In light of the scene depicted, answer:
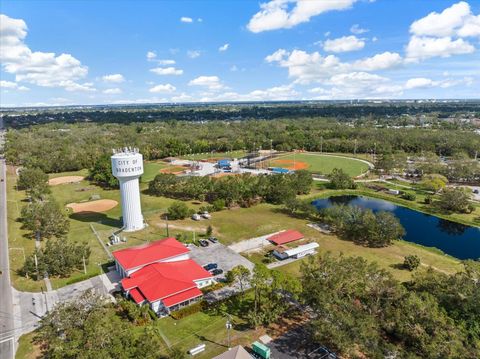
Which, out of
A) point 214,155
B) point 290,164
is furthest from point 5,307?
point 214,155

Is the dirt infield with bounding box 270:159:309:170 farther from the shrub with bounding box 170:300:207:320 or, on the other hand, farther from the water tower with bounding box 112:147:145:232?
the shrub with bounding box 170:300:207:320

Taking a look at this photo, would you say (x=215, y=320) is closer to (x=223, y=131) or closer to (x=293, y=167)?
(x=293, y=167)

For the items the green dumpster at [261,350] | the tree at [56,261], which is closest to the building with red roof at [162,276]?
the tree at [56,261]

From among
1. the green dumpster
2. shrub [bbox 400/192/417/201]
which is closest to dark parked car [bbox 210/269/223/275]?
the green dumpster

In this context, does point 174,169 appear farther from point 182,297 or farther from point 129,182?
point 182,297

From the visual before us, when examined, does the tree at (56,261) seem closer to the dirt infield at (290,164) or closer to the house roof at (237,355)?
the house roof at (237,355)
